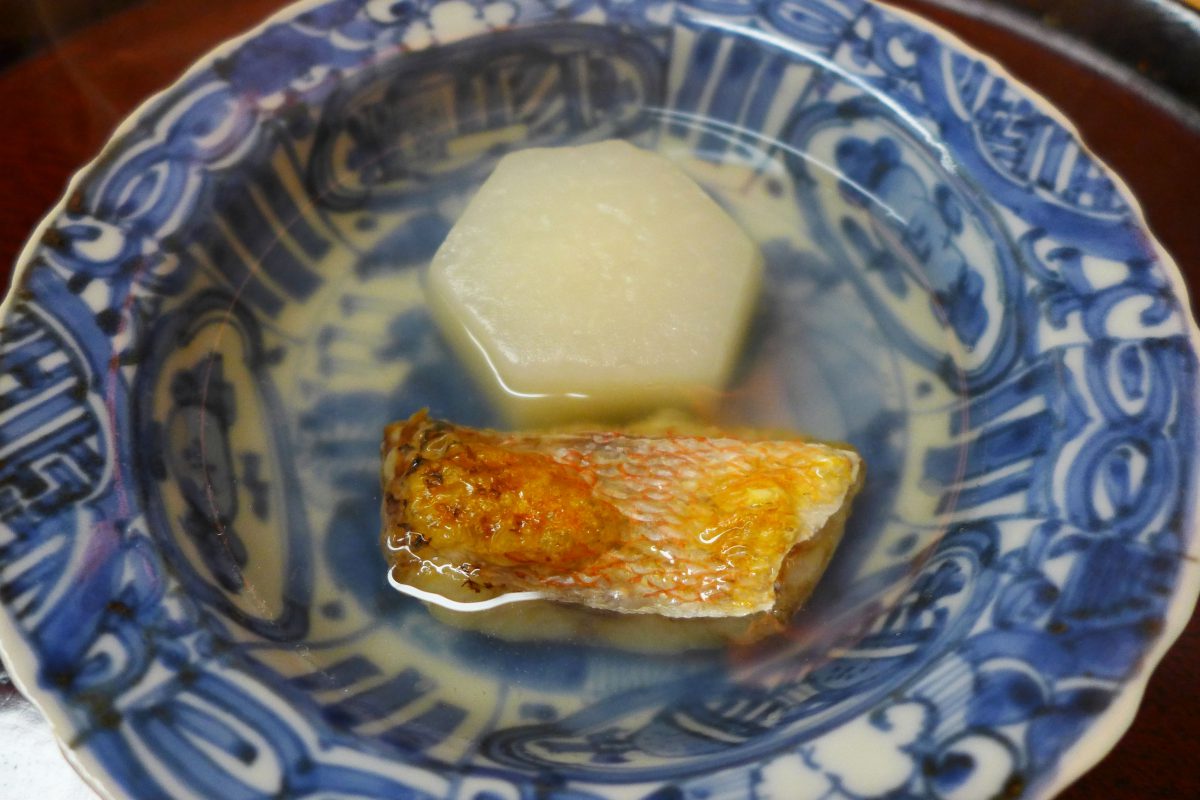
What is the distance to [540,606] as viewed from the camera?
1.01 meters

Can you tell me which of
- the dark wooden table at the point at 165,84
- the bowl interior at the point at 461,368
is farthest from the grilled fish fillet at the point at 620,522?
the dark wooden table at the point at 165,84

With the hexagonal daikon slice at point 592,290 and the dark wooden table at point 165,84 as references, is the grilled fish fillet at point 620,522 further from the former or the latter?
the dark wooden table at point 165,84

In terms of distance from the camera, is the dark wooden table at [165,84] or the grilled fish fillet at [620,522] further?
the dark wooden table at [165,84]

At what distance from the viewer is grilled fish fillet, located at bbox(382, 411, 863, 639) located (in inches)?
37.4

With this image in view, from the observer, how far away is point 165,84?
1463 millimetres

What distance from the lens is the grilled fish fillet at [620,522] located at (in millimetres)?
950

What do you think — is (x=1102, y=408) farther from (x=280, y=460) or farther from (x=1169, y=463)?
(x=280, y=460)

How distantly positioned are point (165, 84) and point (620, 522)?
108cm

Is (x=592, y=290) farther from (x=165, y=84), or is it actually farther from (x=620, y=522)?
(x=165, y=84)

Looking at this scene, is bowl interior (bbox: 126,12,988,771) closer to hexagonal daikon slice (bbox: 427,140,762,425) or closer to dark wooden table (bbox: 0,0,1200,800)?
hexagonal daikon slice (bbox: 427,140,762,425)

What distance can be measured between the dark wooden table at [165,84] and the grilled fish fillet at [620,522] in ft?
2.29

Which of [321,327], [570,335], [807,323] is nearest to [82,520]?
[321,327]

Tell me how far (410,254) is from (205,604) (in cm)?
60

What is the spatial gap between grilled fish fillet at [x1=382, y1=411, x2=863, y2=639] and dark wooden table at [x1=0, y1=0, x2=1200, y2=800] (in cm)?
70
